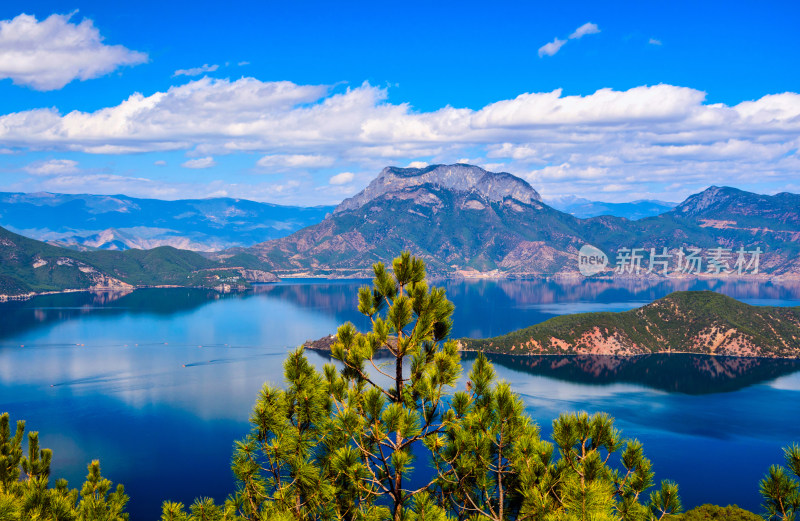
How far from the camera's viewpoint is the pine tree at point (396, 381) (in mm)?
15133

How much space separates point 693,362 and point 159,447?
162 meters

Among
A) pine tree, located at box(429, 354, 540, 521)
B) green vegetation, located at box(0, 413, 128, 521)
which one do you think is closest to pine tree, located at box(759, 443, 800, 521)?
pine tree, located at box(429, 354, 540, 521)

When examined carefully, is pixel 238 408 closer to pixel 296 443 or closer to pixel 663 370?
pixel 663 370

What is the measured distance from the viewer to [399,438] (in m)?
14.9

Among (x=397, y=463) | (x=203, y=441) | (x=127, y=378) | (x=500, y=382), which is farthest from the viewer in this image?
(x=127, y=378)

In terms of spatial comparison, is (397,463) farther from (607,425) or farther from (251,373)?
(251,373)

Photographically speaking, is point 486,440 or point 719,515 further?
point 719,515

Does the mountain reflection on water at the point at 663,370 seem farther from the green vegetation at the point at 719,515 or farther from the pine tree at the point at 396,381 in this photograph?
the pine tree at the point at 396,381

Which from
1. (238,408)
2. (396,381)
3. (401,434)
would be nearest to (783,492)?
(401,434)

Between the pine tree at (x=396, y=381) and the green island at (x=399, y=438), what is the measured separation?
0.04 meters

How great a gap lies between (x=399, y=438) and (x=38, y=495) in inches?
447

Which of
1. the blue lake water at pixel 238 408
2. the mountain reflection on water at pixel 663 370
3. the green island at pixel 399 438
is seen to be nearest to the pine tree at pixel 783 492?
the green island at pixel 399 438

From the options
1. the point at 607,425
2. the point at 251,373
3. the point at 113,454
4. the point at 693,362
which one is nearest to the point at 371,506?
the point at 607,425

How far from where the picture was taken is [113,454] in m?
108
